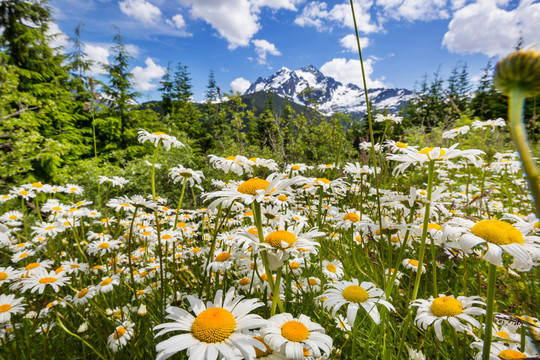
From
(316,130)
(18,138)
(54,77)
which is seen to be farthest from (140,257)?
(54,77)

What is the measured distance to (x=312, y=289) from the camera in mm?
1728

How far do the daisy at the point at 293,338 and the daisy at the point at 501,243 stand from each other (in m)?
0.61

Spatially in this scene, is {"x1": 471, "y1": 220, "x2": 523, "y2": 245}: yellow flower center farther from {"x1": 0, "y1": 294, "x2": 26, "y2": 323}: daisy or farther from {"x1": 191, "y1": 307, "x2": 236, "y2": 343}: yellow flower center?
{"x1": 0, "y1": 294, "x2": 26, "y2": 323}: daisy

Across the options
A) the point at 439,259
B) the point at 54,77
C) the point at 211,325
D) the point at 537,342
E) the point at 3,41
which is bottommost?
the point at 439,259

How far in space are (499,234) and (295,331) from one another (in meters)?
0.82

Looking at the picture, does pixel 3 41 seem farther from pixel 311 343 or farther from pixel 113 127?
pixel 311 343

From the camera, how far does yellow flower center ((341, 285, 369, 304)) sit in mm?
1133

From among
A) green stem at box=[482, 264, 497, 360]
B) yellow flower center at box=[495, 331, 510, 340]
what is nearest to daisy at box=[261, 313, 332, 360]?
green stem at box=[482, 264, 497, 360]

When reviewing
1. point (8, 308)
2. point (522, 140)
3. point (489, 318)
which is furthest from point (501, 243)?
point (8, 308)

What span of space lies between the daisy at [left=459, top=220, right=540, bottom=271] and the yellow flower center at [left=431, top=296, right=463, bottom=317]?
284 mm

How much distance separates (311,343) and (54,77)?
13.6 m

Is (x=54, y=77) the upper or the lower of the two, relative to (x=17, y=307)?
upper

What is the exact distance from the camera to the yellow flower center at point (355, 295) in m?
1.13

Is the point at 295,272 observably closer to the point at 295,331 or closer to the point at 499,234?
the point at 295,331
